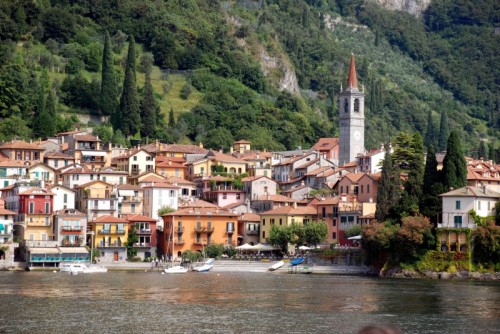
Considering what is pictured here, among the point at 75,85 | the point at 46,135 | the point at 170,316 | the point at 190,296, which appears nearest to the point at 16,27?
the point at 75,85

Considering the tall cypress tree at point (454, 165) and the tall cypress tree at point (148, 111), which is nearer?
the tall cypress tree at point (454, 165)

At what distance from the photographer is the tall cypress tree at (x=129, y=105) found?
451ft

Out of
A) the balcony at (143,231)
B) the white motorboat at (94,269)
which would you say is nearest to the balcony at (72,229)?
the balcony at (143,231)

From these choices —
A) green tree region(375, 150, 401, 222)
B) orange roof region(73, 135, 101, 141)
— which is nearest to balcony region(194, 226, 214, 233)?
green tree region(375, 150, 401, 222)

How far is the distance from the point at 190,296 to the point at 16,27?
278 ft

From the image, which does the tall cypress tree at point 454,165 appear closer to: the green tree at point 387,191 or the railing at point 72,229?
the green tree at point 387,191

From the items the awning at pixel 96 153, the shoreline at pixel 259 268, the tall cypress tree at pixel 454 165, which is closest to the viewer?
the tall cypress tree at pixel 454 165

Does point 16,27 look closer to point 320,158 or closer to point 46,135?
point 46,135

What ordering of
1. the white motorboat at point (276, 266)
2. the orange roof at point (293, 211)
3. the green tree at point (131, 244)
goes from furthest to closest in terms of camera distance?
the orange roof at point (293, 211)
the green tree at point (131, 244)
the white motorboat at point (276, 266)

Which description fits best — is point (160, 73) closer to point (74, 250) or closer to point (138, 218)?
point (138, 218)

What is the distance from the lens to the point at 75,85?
147 meters

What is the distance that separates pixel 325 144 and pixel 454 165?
52824mm

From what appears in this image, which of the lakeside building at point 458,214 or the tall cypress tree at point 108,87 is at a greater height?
the tall cypress tree at point 108,87

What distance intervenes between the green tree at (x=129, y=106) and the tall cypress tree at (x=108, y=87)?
53.4 inches
